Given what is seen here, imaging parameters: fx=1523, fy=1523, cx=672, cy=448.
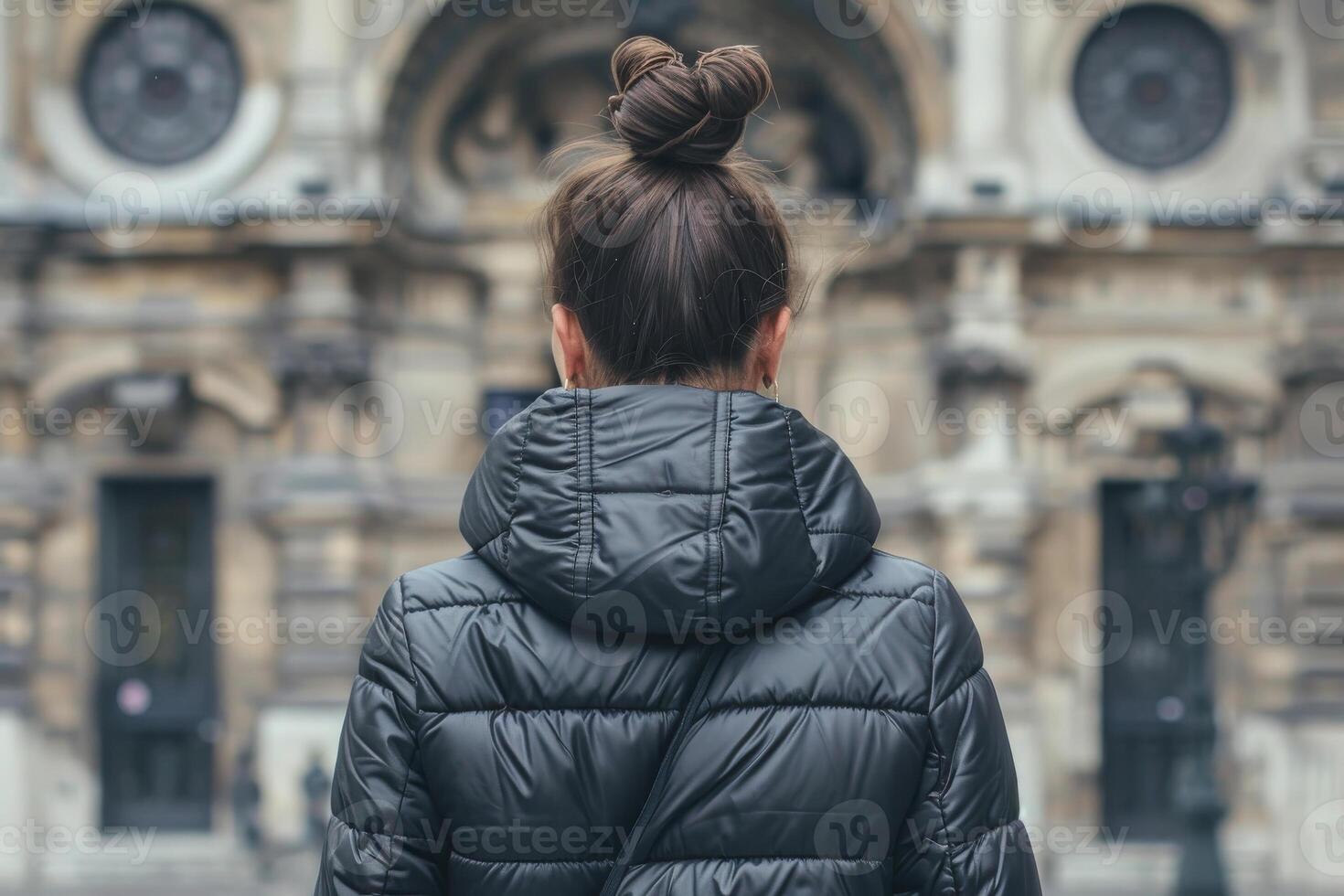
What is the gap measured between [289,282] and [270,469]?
1593mm

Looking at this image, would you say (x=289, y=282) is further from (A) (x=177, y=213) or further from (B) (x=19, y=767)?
(B) (x=19, y=767)

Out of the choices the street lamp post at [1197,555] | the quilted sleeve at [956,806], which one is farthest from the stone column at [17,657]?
the quilted sleeve at [956,806]

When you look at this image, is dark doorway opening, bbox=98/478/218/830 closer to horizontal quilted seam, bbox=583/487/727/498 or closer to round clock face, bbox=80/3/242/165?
round clock face, bbox=80/3/242/165

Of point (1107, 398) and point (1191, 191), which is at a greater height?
point (1191, 191)

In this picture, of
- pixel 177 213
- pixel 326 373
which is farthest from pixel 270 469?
pixel 177 213

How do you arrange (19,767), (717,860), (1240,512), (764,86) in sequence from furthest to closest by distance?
1. (19,767)
2. (1240,512)
3. (764,86)
4. (717,860)

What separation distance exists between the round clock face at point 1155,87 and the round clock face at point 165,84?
298 inches

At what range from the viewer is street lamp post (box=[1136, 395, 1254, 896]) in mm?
9914

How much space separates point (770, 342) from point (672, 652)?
1.39 feet

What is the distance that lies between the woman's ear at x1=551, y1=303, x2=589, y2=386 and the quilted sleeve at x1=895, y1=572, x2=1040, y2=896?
0.53 m

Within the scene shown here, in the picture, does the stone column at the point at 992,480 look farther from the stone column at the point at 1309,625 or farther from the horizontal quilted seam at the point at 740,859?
the horizontal quilted seam at the point at 740,859

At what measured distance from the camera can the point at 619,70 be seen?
2010 millimetres

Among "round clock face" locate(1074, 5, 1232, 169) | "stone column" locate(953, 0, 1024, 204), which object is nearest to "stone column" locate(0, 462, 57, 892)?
"stone column" locate(953, 0, 1024, 204)

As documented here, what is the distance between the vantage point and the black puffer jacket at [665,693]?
1772 millimetres
